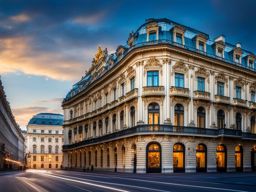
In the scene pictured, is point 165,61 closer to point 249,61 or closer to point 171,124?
point 171,124

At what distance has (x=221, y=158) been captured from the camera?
58.8 m

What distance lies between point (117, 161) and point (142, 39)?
801 inches

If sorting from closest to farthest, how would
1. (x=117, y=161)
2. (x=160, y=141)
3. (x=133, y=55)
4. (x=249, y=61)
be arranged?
(x=160, y=141)
(x=133, y=55)
(x=117, y=161)
(x=249, y=61)

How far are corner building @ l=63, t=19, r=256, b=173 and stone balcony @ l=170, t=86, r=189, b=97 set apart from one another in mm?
146

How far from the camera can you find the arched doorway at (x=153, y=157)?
2042 inches

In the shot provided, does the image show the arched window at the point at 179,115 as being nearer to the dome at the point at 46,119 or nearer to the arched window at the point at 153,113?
the arched window at the point at 153,113

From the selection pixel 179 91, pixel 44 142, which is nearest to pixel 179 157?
pixel 179 91

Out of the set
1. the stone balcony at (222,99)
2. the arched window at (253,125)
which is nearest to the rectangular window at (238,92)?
the stone balcony at (222,99)

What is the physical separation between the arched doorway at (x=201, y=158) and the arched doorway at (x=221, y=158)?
2.88 m

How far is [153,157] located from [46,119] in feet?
403

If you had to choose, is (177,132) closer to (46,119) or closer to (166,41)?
(166,41)

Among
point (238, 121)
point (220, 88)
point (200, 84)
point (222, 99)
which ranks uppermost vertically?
point (200, 84)

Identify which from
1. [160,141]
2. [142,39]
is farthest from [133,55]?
[160,141]

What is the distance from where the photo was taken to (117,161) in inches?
2447
